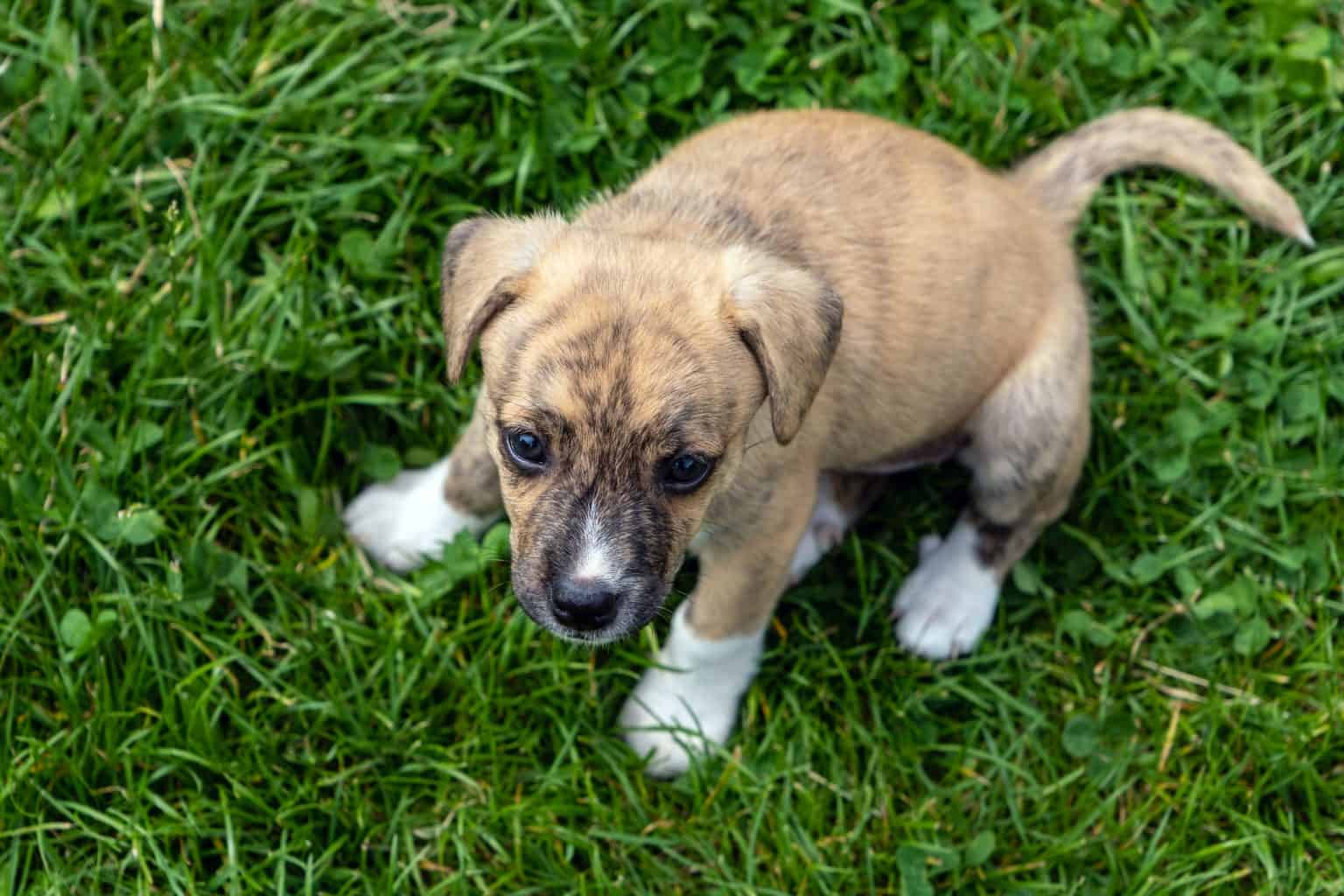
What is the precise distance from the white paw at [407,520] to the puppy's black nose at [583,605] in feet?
4.62

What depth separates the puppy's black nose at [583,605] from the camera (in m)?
3.68

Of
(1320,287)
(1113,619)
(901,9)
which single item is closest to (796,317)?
(1113,619)

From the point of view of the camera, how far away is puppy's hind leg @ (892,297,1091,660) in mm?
4719

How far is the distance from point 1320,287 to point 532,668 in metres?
3.32

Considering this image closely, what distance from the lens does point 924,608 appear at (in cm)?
523

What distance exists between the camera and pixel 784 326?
3.74m

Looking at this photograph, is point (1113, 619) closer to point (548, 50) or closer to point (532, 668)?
point (532, 668)

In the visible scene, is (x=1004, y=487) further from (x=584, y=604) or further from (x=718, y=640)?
(x=584, y=604)

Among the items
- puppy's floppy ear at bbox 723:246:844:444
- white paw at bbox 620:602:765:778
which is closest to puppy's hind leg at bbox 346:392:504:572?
white paw at bbox 620:602:765:778

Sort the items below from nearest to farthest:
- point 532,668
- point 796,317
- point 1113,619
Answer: point 796,317 → point 532,668 → point 1113,619

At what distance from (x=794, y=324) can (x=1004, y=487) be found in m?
1.50

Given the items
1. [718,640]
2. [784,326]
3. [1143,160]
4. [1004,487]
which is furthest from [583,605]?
[1143,160]

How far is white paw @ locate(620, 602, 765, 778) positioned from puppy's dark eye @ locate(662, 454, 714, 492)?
117 cm

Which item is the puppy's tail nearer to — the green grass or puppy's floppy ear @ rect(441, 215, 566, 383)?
the green grass
